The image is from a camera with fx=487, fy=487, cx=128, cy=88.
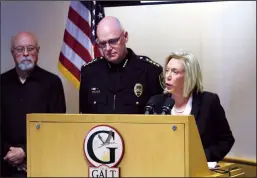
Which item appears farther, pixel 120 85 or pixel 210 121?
pixel 120 85

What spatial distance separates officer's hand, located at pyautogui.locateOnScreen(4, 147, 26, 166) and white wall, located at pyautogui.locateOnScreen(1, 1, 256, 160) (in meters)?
1.20

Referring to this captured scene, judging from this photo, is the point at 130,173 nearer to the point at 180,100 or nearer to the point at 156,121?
the point at 156,121

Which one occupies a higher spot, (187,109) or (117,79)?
(117,79)

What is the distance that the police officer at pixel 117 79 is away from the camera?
8.64 ft

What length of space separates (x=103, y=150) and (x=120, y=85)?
1021mm

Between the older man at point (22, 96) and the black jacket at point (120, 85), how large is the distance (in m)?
0.27

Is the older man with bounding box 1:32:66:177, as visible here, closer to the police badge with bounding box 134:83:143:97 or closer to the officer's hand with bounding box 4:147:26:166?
the officer's hand with bounding box 4:147:26:166

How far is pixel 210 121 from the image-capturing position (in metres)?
2.37

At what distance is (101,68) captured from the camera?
280cm

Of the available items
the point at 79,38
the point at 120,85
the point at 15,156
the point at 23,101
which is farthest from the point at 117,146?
the point at 79,38

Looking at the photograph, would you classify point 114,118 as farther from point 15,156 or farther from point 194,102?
point 15,156

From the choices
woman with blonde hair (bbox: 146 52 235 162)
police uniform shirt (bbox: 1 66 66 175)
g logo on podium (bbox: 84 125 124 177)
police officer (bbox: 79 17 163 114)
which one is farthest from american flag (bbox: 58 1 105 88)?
g logo on podium (bbox: 84 125 124 177)

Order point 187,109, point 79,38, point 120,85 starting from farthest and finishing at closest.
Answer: point 79,38
point 120,85
point 187,109

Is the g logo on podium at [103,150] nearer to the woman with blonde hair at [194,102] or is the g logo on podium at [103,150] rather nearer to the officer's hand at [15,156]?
the woman with blonde hair at [194,102]
